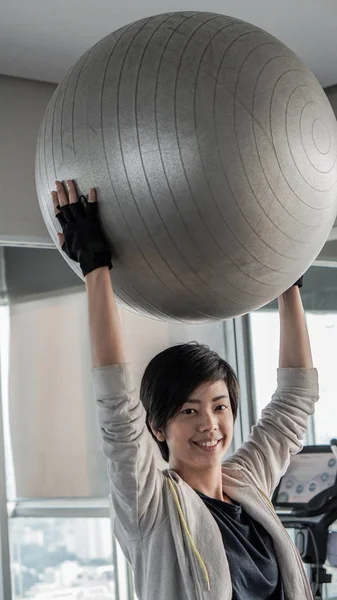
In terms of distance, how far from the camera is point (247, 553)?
1.73 meters

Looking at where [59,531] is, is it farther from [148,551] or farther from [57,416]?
[148,551]

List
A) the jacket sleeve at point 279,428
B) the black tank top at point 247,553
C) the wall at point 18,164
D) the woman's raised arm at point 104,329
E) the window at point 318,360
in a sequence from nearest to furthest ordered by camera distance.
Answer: the woman's raised arm at point 104,329 → the black tank top at point 247,553 → the jacket sleeve at point 279,428 → the wall at point 18,164 → the window at point 318,360

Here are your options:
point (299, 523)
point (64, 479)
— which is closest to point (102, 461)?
point (64, 479)

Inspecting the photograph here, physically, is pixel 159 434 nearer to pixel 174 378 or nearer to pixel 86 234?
pixel 174 378

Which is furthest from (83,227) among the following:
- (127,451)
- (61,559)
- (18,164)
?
(61,559)

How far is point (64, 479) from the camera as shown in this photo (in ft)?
11.6

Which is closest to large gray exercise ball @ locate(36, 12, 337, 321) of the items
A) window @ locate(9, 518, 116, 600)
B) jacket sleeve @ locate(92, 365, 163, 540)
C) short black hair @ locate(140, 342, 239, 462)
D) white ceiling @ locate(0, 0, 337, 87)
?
jacket sleeve @ locate(92, 365, 163, 540)

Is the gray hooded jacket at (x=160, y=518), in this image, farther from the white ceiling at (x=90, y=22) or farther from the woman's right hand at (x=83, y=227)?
the white ceiling at (x=90, y=22)

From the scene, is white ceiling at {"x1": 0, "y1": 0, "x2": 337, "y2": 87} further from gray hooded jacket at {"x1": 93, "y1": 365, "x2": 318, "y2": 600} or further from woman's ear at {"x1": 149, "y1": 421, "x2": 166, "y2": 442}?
gray hooded jacket at {"x1": 93, "y1": 365, "x2": 318, "y2": 600}

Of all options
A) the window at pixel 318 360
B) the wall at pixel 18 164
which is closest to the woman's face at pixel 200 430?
the wall at pixel 18 164

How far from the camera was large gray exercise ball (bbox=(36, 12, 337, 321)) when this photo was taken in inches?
48.9

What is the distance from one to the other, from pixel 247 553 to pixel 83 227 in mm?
787

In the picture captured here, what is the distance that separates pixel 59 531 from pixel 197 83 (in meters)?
2.63

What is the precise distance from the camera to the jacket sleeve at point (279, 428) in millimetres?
1954
